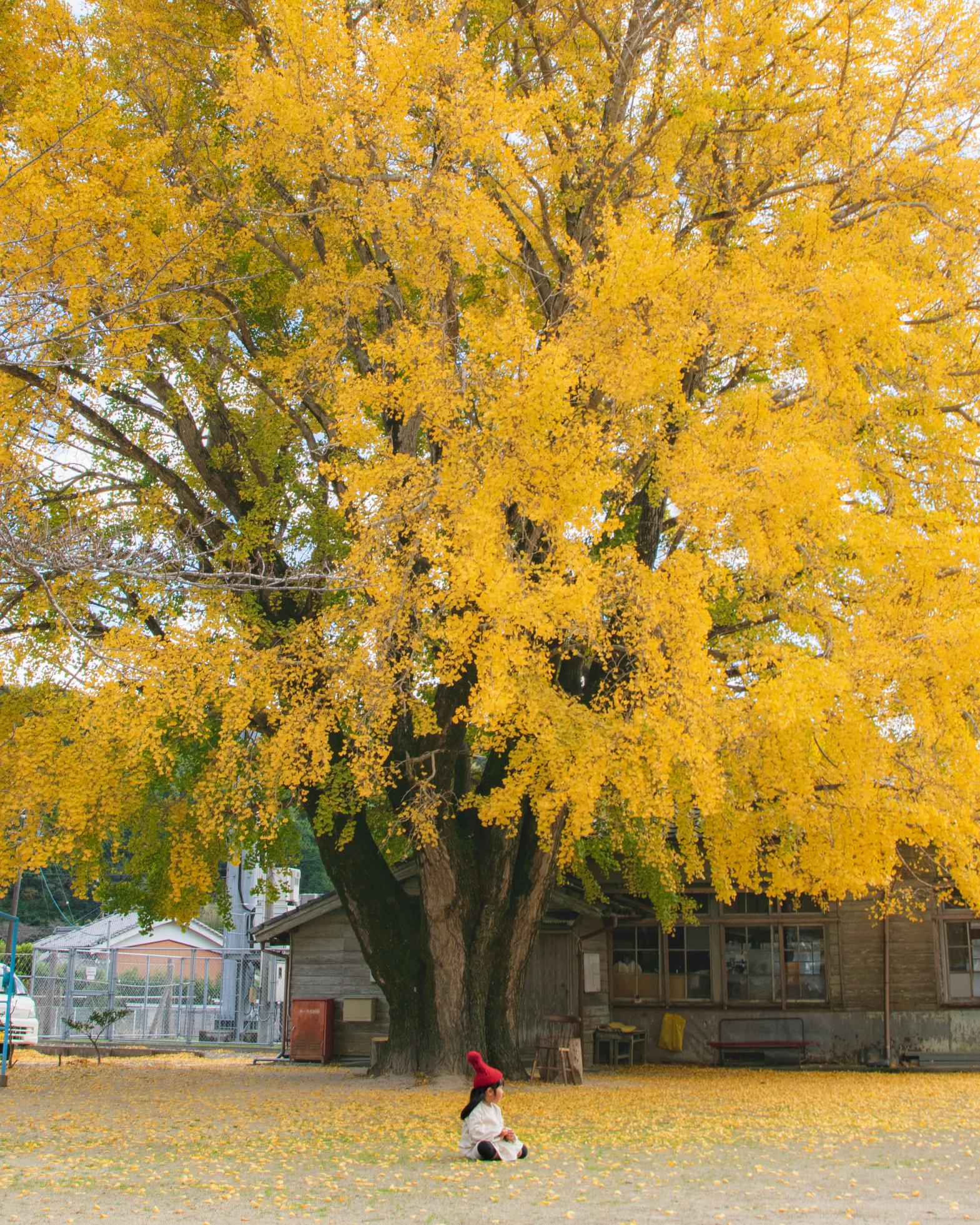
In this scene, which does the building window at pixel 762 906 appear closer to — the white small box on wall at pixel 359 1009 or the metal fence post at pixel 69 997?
the white small box on wall at pixel 359 1009

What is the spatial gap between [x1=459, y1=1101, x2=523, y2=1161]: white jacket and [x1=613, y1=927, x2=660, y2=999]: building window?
12043 mm

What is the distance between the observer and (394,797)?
15.2 m

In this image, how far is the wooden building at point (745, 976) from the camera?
63.7 feet

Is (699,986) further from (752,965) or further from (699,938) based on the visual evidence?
(752,965)

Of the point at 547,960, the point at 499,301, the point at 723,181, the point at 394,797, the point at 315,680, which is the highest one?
the point at 723,181

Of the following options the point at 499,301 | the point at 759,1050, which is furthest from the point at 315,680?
the point at 759,1050

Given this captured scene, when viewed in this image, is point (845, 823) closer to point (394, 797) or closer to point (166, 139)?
point (394, 797)

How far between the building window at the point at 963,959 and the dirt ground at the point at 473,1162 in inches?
178

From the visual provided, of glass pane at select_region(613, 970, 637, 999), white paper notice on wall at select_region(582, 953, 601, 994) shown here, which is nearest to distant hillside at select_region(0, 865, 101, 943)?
glass pane at select_region(613, 970, 637, 999)

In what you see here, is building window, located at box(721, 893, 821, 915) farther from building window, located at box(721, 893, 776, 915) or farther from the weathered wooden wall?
the weathered wooden wall

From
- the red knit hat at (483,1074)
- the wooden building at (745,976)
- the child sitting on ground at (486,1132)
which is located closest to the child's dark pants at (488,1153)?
the child sitting on ground at (486,1132)

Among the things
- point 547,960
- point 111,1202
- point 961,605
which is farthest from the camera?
point 547,960

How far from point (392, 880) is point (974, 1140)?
791cm

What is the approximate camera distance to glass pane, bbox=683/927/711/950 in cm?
2053
